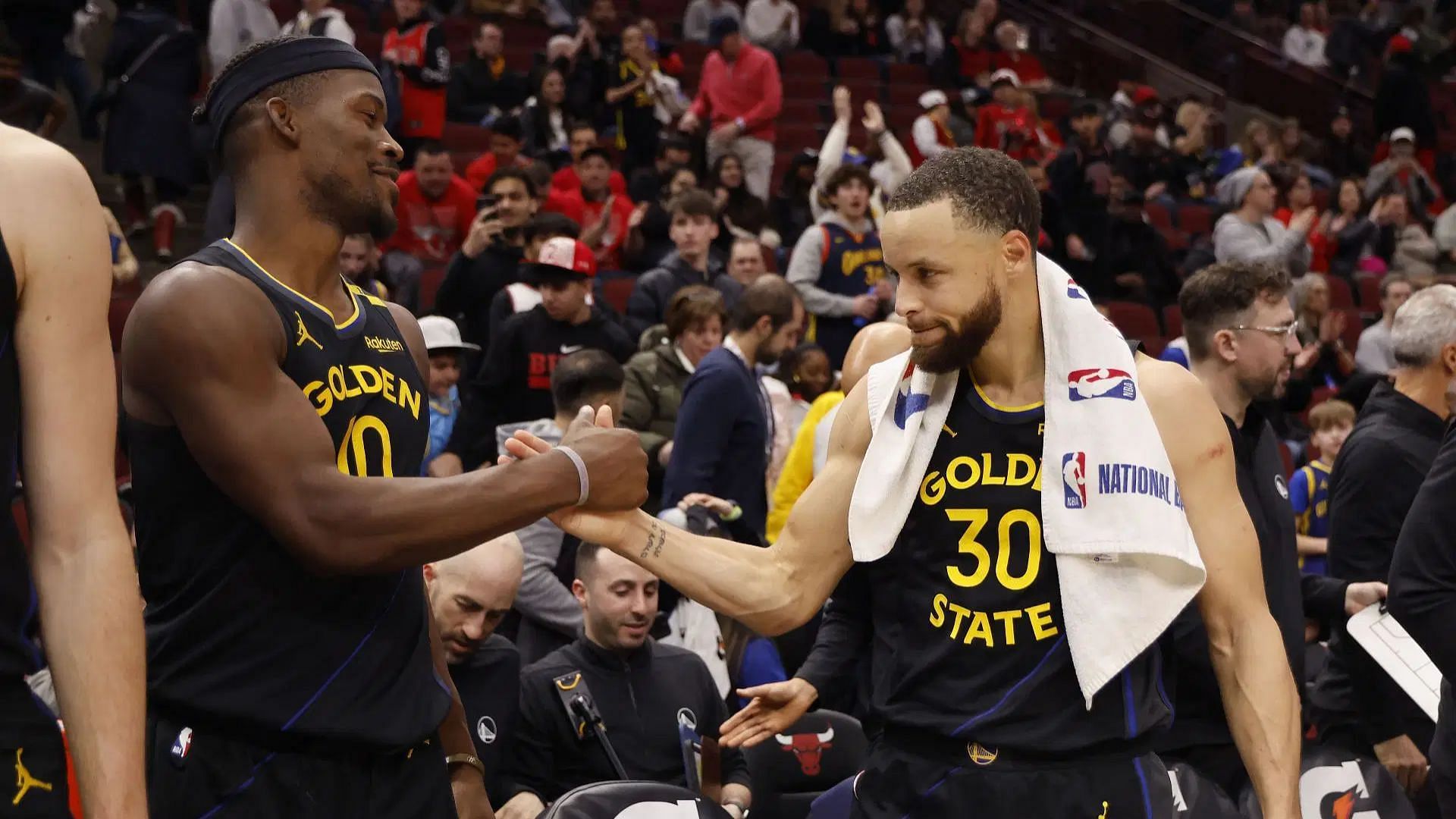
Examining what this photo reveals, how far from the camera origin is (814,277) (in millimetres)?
9250

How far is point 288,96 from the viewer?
8.55ft

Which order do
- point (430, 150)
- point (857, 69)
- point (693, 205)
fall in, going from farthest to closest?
point (857, 69), point (430, 150), point (693, 205)

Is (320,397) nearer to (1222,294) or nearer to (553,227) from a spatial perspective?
(1222,294)

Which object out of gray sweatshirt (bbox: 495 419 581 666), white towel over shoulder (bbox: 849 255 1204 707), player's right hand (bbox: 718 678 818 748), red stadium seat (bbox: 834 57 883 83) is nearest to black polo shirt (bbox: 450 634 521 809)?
gray sweatshirt (bbox: 495 419 581 666)

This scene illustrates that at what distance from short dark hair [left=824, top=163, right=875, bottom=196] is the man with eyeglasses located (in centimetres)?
419

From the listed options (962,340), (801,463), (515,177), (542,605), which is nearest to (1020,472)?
(962,340)

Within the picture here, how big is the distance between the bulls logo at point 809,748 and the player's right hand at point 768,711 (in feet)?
6.37

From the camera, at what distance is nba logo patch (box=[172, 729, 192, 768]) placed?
2494mm

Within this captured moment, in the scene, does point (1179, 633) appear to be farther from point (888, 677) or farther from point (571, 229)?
point (571, 229)

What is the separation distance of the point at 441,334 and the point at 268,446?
511cm

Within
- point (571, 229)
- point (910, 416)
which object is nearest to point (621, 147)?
point (571, 229)

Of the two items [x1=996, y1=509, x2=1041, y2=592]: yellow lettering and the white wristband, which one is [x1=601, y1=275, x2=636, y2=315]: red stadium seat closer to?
[x1=996, y1=509, x2=1041, y2=592]: yellow lettering

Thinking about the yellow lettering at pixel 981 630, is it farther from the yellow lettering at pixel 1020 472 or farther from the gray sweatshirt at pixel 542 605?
the gray sweatshirt at pixel 542 605

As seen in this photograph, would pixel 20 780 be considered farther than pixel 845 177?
No
